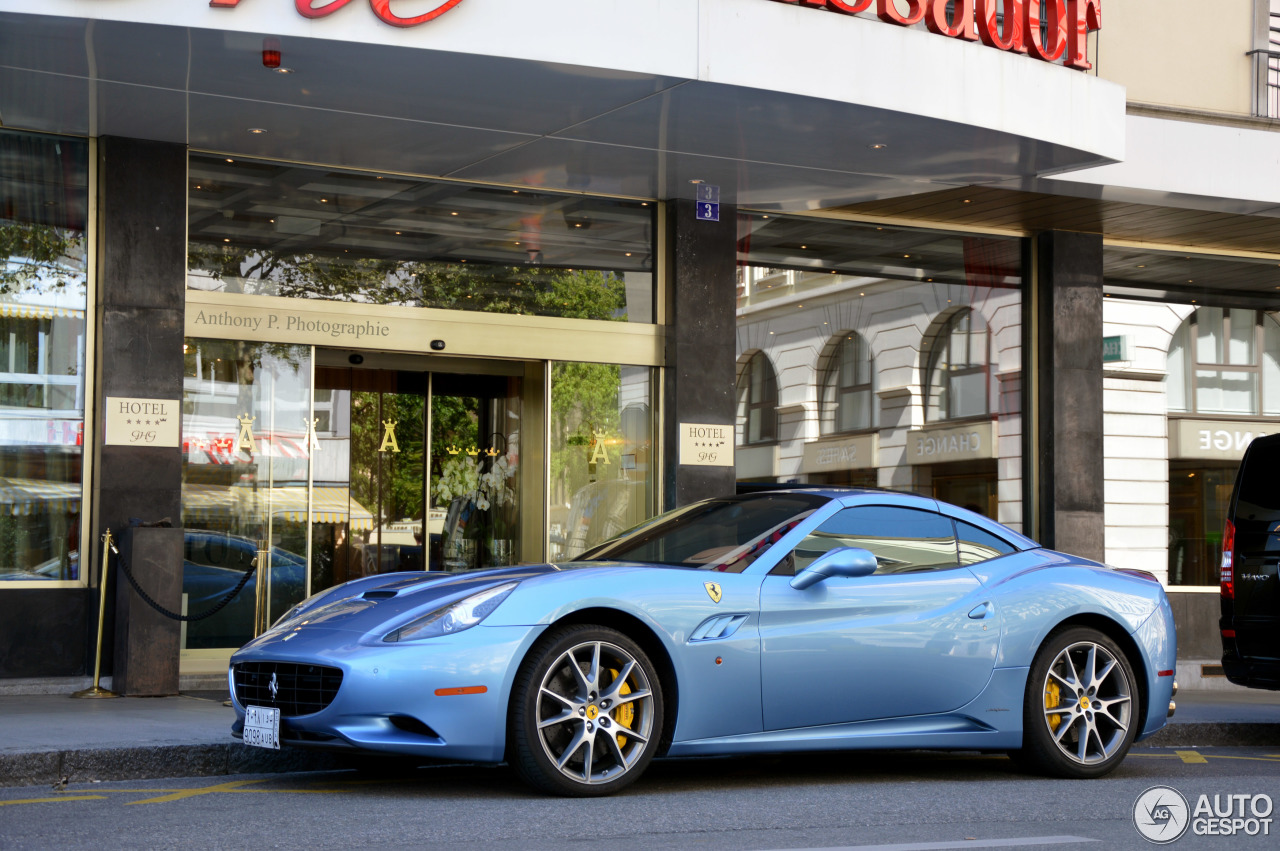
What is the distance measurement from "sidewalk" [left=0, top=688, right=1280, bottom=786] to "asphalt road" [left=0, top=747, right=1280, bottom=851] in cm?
15

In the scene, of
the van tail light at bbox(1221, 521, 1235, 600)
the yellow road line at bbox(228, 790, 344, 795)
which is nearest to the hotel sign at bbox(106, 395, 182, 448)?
the yellow road line at bbox(228, 790, 344, 795)

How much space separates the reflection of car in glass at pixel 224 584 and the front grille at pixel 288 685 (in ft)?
16.9

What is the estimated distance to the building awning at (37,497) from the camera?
10562 mm

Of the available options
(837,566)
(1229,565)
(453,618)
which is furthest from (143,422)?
(1229,565)

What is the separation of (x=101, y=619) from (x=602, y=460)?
4.69 m

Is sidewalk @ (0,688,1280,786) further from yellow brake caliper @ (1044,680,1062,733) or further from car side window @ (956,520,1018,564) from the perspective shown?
car side window @ (956,520,1018,564)

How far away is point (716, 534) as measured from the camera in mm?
6871

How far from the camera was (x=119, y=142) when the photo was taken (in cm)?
1071

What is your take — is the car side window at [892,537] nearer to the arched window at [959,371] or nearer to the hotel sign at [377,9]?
the hotel sign at [377,9]

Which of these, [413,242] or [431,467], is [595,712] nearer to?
[413,242]

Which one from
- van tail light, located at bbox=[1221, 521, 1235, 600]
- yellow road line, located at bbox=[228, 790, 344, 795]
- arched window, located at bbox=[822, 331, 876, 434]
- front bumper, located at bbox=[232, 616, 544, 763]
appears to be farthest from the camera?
arched window, located at bbox=[822, 331, 876, 434]

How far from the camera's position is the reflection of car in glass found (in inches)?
443

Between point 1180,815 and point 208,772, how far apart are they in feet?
14.6

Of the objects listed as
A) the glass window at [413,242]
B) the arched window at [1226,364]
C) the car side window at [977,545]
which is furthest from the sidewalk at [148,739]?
the arched window at [1226,364]
